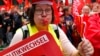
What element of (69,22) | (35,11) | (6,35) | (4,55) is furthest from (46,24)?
(6,35)

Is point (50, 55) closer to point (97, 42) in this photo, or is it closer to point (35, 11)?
point (35, 11)

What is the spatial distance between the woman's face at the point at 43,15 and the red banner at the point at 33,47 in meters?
0.42

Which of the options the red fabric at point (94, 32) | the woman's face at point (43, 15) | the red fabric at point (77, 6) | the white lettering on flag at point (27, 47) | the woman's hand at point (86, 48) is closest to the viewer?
the white lettering on flag at point (27, 47)

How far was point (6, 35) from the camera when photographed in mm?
14602

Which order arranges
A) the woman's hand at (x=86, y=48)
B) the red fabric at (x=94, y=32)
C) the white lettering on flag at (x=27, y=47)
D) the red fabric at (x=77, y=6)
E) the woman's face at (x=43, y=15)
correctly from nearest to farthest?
the white lettering on flag at (x=27, y=47) < the woman's hand at (x=86, y=48) < the woman's face at (x=43, y=15) < the red fabric at (x=94, y=32) < the red fabric at (x=77, y=6)

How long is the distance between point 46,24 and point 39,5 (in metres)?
0.16

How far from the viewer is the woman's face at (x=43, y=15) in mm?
2627

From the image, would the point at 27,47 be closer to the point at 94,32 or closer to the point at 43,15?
the point at 43,15

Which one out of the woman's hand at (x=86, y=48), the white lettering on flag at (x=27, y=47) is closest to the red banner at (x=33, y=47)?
the white lettering on flag at (x=27, y=47)

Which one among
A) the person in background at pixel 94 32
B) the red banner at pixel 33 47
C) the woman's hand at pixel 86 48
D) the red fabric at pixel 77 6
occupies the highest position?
the red banner at pixel 33 47

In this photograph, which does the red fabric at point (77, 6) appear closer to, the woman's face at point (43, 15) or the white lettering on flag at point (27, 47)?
the woman's face at point (43, 15)

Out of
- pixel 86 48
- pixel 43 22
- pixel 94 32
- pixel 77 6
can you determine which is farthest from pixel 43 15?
pixel 77 6

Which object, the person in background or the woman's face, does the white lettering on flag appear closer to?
the woman's face

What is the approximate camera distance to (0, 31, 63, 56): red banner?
216 cm
